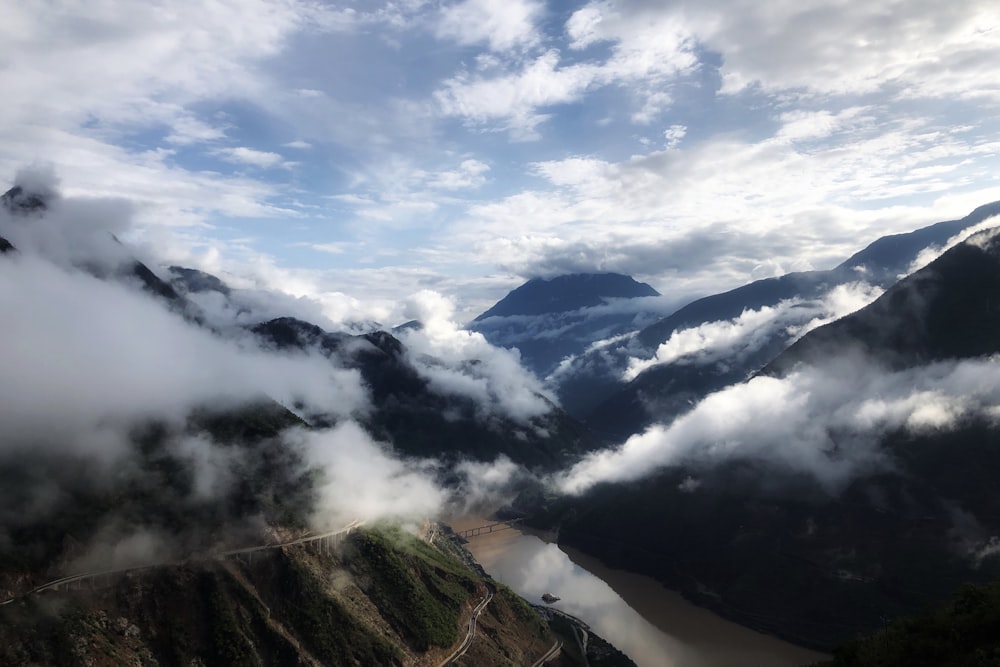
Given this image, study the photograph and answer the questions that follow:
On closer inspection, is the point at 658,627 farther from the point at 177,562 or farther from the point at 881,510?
the point at 177,562

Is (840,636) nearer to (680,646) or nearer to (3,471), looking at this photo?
(680,646)

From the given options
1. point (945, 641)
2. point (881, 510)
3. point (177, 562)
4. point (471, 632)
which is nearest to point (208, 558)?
point (177, 562)

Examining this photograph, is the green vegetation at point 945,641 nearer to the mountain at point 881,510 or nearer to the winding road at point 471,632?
the winding road at point 471,632

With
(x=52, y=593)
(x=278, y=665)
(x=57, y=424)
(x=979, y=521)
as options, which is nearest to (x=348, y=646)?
(x=278, y=665)

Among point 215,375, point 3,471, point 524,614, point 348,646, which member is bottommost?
point 524,614

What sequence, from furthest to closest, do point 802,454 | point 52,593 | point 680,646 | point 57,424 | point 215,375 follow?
1. point 802,454
2. point 215,375
3. point 680,646
4. point 57,424
5. point 52,593

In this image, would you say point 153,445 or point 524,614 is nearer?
point 153,445
